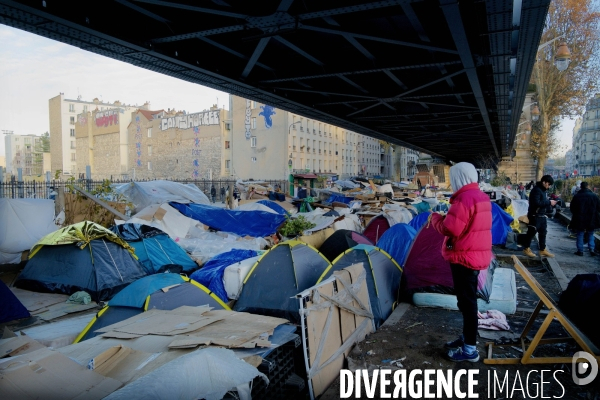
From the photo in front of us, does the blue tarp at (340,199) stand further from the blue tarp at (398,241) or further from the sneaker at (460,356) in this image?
the sneaker at (460,356)

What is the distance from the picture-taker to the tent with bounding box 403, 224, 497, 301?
6395 mm

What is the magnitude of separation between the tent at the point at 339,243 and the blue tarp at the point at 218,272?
170 centimetres

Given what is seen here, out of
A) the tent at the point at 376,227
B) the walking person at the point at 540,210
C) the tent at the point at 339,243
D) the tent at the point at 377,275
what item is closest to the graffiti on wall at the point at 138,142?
the tent at the point at 376,227

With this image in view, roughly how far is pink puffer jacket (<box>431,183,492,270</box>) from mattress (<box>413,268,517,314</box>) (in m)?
2.21

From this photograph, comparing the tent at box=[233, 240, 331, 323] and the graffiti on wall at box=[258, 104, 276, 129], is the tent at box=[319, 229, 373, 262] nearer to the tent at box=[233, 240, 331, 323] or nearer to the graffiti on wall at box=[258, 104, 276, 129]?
the tent at box=[233, 240, 331, 323]

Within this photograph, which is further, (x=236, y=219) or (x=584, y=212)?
(x=236, y=219)

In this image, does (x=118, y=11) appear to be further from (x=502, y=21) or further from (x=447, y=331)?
(x=447, y=331)

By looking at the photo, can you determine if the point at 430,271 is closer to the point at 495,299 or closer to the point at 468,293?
the point at 495,299

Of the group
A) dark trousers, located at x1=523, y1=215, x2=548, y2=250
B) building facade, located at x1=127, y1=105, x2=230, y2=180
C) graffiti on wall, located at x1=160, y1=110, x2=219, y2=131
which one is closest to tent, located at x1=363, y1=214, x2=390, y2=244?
dark trousers, located at x1=523, y1=215, x2=548, y2=250

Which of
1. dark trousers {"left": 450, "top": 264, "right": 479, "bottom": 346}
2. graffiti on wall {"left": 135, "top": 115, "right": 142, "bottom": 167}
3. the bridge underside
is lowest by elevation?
dark trousers {"left": 450, "top": 264, "right": 479, "bottom": 346}

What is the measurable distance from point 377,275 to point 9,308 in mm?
6278

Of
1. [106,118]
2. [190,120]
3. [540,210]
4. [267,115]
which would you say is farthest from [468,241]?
[106,118]

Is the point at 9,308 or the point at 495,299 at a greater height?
the point at 495,299

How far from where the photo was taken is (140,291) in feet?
19.0
